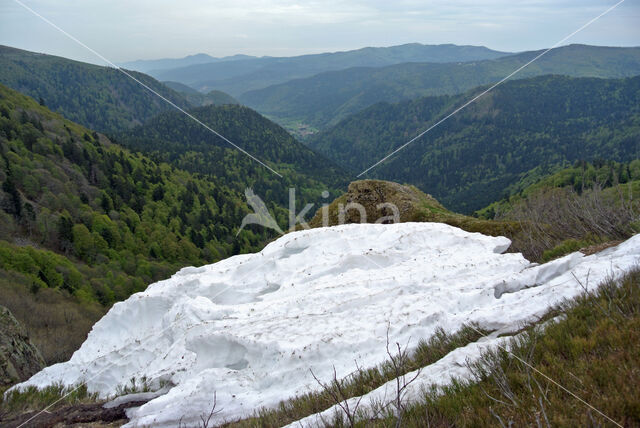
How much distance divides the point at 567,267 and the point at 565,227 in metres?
5.93

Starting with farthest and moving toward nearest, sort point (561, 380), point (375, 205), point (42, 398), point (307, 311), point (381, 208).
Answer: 1. point (375, 205)
2. point (381, 208)
3. point (307, 311)
4. point (42, 398)
5. point (561, 380)

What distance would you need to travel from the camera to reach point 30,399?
1023 cm

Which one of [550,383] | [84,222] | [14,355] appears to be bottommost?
[84,222]

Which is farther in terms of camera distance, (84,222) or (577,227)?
(84,222)

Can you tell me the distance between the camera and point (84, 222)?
88.1m

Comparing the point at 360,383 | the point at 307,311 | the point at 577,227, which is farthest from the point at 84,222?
the point at 360,383

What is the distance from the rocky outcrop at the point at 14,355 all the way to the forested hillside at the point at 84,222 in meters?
23.2

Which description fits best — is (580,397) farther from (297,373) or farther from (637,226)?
(637,226)

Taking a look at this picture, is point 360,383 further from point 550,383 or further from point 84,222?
point 84,222

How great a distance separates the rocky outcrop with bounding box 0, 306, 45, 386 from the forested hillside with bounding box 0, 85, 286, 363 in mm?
23206

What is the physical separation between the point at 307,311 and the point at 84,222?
3632 inches

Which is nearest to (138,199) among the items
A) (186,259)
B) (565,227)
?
(186,259)

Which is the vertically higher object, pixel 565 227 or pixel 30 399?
pixel 565 227

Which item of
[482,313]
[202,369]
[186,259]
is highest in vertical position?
[482,313]
